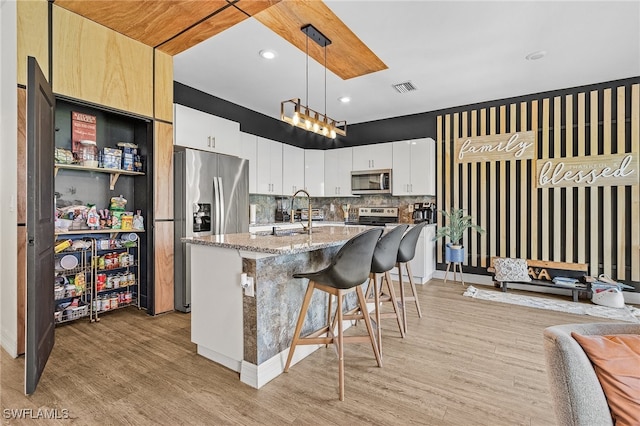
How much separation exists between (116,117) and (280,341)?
10.0ft

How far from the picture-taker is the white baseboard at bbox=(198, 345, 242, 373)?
2225mm

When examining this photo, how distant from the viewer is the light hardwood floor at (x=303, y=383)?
1.77 metres

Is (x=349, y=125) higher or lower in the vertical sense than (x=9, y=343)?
higher

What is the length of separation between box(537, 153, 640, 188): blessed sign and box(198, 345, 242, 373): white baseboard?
4568 millimetres

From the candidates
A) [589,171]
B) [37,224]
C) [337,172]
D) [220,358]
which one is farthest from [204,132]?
[589,171]

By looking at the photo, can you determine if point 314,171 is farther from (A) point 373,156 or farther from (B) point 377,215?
(B) point 377,215

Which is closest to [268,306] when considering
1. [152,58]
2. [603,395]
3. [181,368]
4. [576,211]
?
[181,368]

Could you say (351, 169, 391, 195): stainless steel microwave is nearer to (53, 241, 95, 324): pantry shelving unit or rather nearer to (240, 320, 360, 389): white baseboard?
(240, 320, 360, 389): white baseboard

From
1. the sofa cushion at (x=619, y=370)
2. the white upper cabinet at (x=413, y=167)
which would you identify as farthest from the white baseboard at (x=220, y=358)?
the white upper cabinet at (x=413, y=167)

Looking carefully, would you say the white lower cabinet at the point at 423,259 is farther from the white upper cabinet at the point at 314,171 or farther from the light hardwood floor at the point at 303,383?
the white upper cabinet at the point at 314,171

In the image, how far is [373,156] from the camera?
18.2 feet

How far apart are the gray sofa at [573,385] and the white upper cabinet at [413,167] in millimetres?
4281

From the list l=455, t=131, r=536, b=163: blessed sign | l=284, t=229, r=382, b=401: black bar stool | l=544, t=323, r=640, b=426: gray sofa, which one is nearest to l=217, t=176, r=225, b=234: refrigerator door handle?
l=284, t=229, r=382, b=401: black bar stool

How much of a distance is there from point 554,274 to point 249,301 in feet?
14.4
